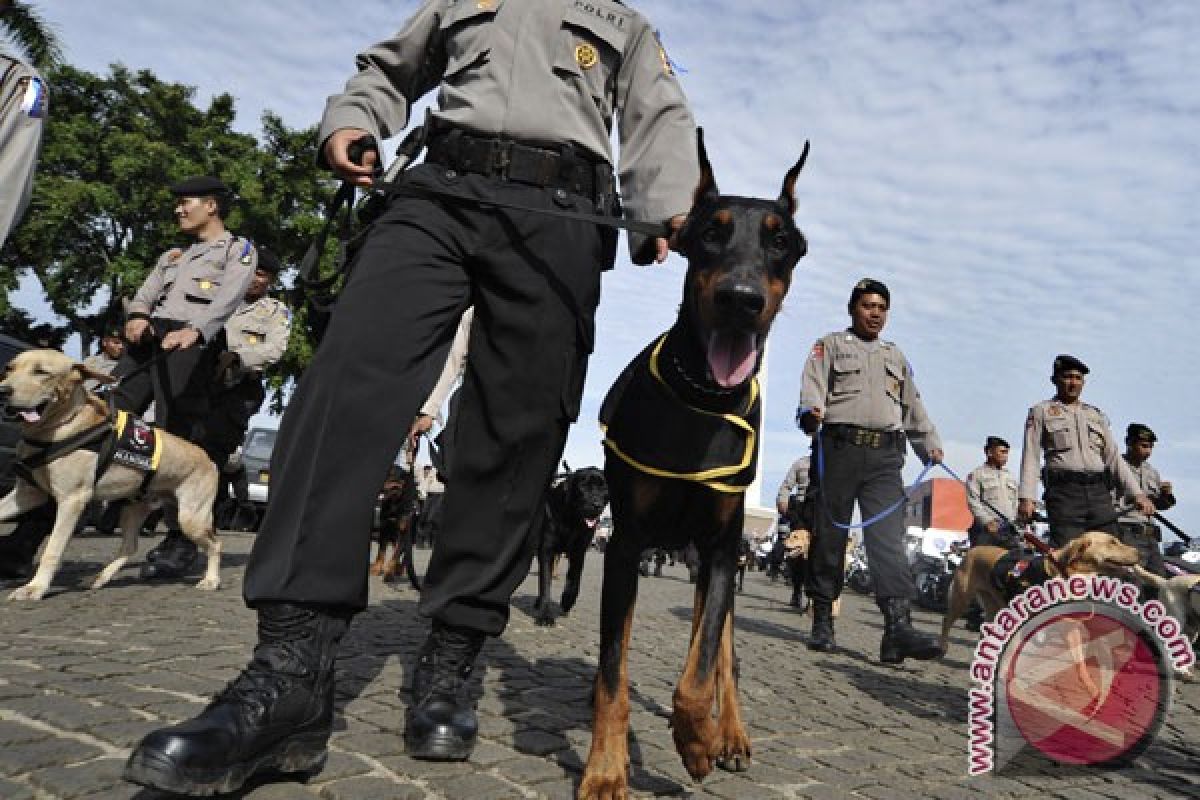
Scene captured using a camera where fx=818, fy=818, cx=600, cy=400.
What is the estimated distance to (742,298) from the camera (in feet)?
7.56

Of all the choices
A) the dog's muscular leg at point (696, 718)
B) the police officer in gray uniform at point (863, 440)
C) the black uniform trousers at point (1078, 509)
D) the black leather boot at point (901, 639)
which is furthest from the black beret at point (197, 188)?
the black uniform trousers at point (1078, 509)

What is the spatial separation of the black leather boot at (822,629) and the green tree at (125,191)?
19303mm

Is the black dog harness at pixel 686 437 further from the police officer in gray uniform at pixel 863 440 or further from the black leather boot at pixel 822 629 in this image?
the black leather boot at pixel 822 629

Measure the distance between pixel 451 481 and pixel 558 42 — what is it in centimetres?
148

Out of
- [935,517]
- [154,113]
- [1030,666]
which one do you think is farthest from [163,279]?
[935,517]

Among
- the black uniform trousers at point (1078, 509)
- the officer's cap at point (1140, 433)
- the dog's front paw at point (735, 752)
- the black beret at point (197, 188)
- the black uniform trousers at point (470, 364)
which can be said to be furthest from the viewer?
the officer's cap at point (1140, 433)

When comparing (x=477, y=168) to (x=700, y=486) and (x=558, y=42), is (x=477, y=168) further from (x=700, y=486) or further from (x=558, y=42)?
(x=700, y=486)

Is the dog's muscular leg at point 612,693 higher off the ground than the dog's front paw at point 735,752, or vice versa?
the dog's muscular leg at point 612,693

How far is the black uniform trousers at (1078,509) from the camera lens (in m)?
7.25

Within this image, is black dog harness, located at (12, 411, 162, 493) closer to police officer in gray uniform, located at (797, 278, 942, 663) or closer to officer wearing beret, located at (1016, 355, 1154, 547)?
police officer in gray uniform, located at (797, 278, 942, 663)

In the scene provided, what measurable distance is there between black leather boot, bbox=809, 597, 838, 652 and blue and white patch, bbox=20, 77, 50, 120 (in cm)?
580

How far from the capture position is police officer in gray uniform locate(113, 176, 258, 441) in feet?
18.4

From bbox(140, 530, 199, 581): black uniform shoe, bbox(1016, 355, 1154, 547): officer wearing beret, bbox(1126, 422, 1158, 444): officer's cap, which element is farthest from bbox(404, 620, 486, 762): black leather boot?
bbox(1126, 422, 1158, 444): officer's cap

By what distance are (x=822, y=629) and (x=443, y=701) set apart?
4.97 metres
